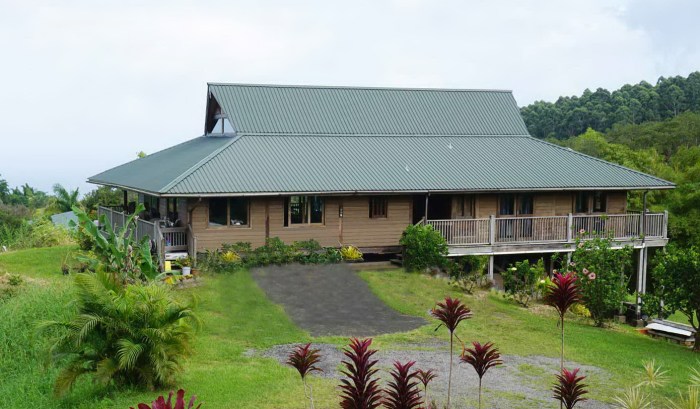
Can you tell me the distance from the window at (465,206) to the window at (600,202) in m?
5.39

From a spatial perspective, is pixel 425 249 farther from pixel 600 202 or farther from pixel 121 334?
pixel 121 334

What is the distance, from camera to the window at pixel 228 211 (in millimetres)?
23875

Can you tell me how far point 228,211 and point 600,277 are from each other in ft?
38.6

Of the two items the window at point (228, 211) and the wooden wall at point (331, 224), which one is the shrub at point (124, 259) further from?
the window at point (228, 211)

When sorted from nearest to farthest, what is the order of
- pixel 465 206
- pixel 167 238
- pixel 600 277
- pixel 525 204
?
pixel 600 277
pixel 167 238
pixel 465 206
pixel 525 204

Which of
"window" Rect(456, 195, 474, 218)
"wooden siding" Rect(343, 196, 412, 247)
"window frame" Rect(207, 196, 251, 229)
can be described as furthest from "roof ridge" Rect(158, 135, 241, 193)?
"window" Rect(456, 195, 474, 218)

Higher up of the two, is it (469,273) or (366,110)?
(366,110)

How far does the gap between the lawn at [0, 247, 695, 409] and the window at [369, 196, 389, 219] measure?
2498 mm

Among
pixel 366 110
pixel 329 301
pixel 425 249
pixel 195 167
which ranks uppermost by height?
pixel 366 110

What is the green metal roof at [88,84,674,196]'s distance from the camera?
2428cm

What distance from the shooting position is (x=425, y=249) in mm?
24391

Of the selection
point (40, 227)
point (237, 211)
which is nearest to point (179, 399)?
point (237, 211)

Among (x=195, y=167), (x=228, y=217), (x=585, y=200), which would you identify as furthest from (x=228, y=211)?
(x=585, y=200)

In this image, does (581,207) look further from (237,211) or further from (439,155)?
(237,211)
